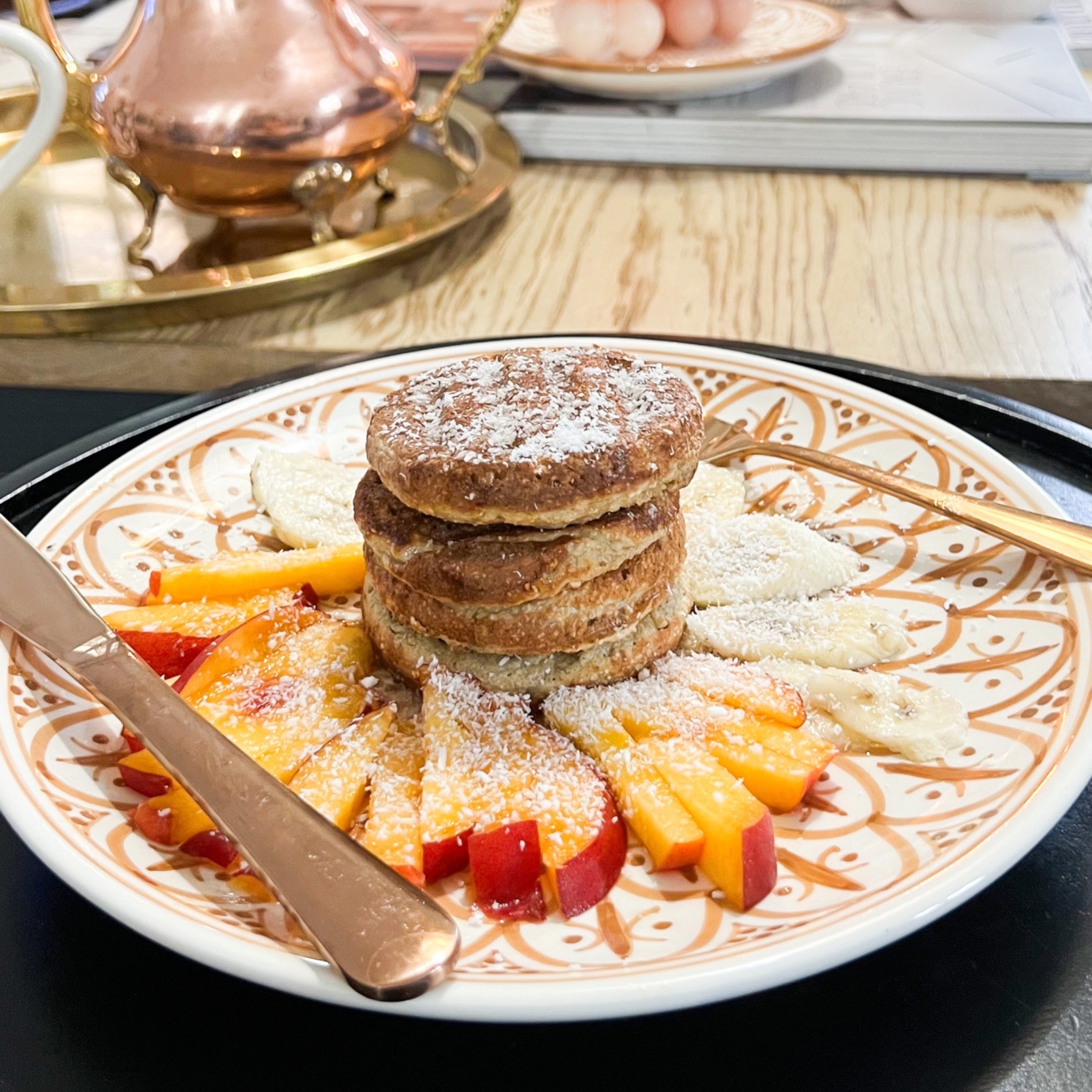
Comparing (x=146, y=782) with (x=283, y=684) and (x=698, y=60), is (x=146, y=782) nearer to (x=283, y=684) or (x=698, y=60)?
(x=283, y=684)

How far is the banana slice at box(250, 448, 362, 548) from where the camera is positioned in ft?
4.66

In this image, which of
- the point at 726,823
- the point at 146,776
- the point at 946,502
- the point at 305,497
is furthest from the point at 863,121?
the point at 146,776

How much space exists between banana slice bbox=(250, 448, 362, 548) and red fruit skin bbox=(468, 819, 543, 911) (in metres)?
0.58

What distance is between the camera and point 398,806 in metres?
1.00

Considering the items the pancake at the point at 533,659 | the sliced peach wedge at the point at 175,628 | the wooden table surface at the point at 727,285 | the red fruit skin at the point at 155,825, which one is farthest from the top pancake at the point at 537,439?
the wooden table surface at the point at 727,285

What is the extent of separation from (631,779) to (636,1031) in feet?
0.75

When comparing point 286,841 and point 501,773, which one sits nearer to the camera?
point 286,841

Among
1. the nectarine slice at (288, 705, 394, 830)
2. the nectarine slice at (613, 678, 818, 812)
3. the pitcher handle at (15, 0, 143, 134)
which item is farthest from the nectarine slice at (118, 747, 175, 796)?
the pitcher handle at (15, 0, 143, 134)

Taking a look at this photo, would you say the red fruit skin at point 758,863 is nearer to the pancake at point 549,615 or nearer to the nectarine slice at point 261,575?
the pancake at point 549,615

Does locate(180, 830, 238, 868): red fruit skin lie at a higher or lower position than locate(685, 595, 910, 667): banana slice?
higher

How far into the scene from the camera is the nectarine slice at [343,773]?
39.7 inches

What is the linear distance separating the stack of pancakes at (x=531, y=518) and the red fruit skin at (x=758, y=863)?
1.02ft

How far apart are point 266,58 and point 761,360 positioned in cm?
121

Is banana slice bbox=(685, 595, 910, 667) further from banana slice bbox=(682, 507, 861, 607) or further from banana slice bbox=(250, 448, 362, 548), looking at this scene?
banana slice bbox=(250, 448, 362, 548)
